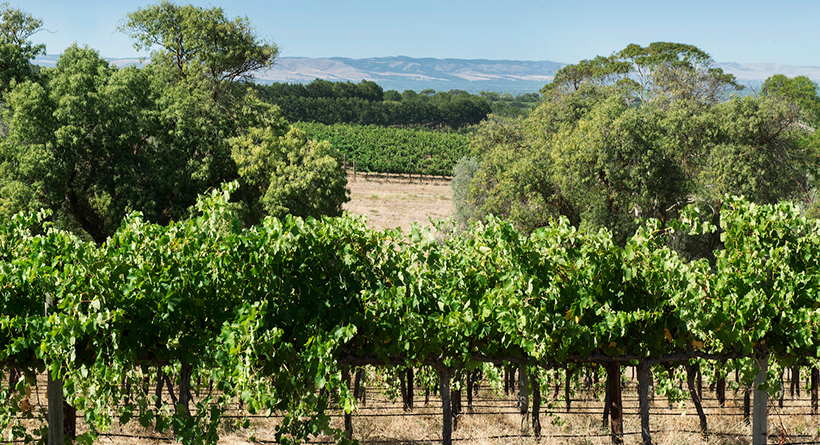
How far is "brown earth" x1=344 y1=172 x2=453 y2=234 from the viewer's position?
43.8m

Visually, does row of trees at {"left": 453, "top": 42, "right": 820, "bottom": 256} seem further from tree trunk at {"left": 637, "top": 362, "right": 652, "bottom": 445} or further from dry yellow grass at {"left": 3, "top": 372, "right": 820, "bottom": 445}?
tree trunk at {"left": 637, "top": 362, "right": 652, "bottom": 445}

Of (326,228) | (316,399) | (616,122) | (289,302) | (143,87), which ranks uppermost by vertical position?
(143,87)

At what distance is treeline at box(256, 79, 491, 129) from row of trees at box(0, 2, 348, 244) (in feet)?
273

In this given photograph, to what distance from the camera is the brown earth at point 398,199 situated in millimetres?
43844

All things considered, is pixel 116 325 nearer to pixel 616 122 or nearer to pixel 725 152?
pixel 616 122

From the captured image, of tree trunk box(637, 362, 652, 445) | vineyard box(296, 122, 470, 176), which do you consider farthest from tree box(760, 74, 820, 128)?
tree trunk box(637, 362, 652, 445)

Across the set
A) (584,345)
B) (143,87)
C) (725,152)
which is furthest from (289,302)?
(725,152)

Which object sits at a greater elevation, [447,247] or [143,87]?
[143,87]

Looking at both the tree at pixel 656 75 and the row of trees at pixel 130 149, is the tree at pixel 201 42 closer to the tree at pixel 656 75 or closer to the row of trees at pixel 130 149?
the row of trees at pixel 130 149

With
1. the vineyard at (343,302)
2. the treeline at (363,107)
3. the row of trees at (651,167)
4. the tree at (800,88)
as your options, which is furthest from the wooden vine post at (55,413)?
the treeline at (363,107)

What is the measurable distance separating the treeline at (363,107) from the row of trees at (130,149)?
83110 mm

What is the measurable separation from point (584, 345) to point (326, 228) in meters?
3.66

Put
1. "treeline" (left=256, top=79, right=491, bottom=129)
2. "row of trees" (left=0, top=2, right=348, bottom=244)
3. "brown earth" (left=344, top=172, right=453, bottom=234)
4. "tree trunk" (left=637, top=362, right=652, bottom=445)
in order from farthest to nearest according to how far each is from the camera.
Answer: "treeline" (left=256, top=79, right=491, bottom=129), "brown earth" (left=344, top=172, right=453, bottom=234), "row of trees" (left=0, top=2, right=348, bottom=244), "tree trunk" (left=637, top=362, right=652, bottom=445)

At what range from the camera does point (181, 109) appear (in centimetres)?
2312
